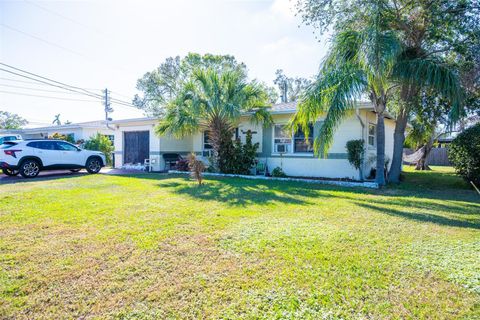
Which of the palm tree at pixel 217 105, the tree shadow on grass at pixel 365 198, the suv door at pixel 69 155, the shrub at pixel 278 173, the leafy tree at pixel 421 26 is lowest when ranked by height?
the tree shadow on grass at pixel 365 198

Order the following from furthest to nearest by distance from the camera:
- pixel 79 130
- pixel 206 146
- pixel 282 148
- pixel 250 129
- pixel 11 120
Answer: pixel 11 120 < pixel 79 130 < pixel 206 146 < pixel 250 129 < pixel 282 148

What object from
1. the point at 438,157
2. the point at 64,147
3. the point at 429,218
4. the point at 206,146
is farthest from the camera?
the point at 438,157

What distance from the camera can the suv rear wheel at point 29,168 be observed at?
10.8 metres

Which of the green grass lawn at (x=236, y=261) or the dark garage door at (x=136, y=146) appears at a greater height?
the dark garage door at (x=136, y=146)

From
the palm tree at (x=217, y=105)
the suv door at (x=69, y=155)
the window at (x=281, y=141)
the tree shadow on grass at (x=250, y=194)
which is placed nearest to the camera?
the tree shadow on grass at (x=250, y=194)

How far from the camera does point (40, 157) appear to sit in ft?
36.8

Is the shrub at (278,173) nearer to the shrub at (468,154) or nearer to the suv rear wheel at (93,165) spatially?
the shrub at (468,154)

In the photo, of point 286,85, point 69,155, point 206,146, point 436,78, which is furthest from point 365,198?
point 286,85

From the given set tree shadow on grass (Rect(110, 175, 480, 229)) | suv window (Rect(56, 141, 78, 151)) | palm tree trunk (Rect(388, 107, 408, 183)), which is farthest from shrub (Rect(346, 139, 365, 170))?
suv window (Rect(56, 141, 78, 151))

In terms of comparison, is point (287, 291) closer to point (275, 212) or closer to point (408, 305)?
point (408, 305)

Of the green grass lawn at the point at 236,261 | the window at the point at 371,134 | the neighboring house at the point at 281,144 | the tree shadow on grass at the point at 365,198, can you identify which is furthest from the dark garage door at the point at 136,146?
the window at the point at 371,134

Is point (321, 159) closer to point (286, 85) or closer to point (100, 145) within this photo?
point (100, 145)

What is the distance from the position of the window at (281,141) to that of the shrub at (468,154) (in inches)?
242

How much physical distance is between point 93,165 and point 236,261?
1222 cm
